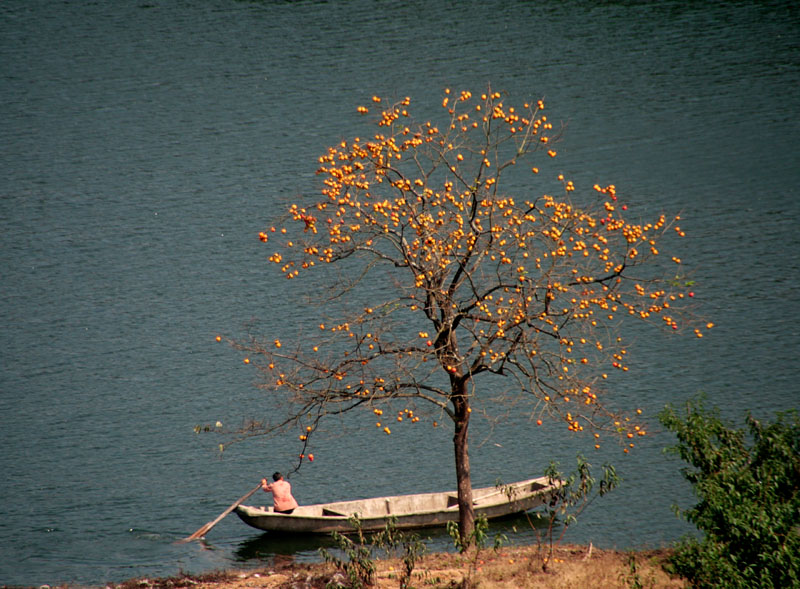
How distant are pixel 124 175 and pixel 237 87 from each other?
32.8 feet

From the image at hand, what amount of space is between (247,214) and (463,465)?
2967cm

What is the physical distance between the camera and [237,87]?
189 feet

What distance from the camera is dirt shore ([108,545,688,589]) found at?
17.4 m

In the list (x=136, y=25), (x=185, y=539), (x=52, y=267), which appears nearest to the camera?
(x=185, y=539)

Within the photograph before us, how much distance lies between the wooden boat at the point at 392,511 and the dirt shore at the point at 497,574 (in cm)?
416

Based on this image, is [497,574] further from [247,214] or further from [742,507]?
[247,214]

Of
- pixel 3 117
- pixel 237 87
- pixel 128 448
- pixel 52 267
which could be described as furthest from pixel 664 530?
pixel 3 117

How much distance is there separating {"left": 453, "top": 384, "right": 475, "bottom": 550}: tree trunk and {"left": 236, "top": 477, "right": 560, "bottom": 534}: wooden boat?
450 cm

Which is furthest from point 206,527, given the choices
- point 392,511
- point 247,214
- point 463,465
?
point 247,214

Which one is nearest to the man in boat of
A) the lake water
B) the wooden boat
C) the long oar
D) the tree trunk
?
the wooden boat

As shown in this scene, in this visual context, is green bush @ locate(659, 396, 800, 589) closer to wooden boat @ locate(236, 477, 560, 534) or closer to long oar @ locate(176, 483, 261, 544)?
wooden boat @ locate(236, 477, 560, 534)

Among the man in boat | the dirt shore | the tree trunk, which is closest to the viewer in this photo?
the dirt shore

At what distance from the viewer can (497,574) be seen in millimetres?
17922

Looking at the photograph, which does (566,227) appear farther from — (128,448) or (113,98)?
(113,98)
